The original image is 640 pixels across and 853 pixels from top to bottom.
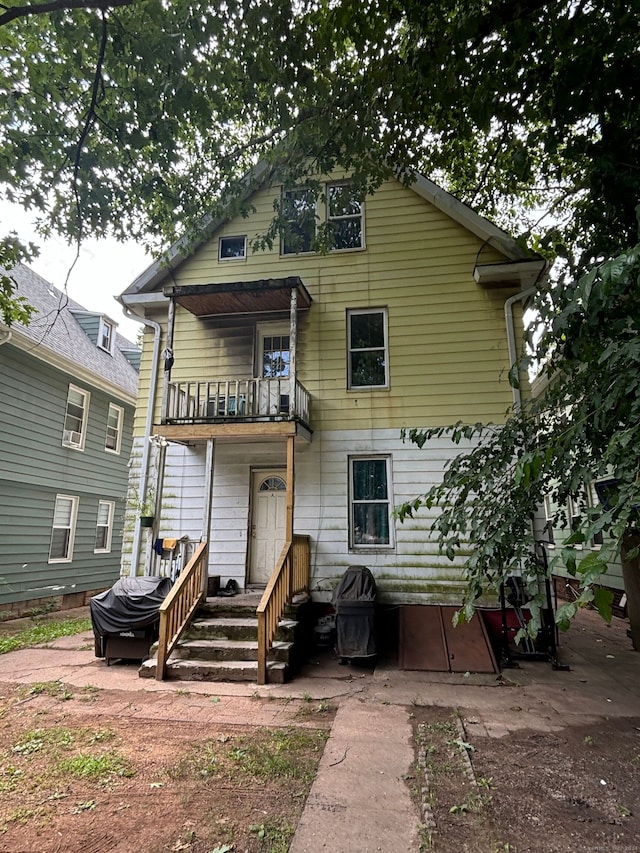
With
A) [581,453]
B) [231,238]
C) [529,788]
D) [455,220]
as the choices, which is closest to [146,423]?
[231,238]

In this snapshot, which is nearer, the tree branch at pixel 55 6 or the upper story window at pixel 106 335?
the tree branch at pixel 55 6

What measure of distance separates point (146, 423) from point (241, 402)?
2082mm

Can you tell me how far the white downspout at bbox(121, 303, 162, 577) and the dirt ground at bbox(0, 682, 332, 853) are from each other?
363cm

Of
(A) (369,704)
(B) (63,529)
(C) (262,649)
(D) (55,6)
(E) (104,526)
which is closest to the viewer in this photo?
(D) (55,6)

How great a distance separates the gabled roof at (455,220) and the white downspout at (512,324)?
332mm

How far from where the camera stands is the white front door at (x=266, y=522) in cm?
872

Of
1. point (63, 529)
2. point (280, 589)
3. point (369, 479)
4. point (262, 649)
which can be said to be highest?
point (369, 479)

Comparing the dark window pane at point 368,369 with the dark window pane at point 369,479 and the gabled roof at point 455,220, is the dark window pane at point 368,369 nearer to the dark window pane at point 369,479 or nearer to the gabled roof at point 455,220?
the dark window pane at point 369,479

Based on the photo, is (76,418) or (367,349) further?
(76,418)

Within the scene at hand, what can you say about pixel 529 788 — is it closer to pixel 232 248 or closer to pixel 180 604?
pixel 180 604

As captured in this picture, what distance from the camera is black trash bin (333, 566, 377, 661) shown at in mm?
6816

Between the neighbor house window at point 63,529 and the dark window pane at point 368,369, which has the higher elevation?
the dark window pane at point 368,369

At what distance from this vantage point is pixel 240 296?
8.55 metres

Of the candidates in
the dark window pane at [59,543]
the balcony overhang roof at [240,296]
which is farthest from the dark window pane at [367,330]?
the dark window pane at [59,543]
